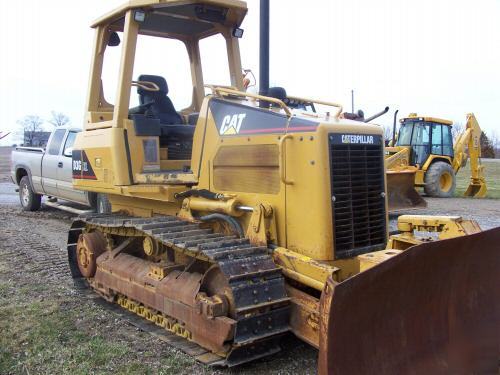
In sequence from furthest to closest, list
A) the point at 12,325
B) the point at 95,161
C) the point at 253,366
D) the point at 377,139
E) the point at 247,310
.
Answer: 1. the point at 95,161
2. the point at 12,325
3. the point at 377,139
4. the point at 253,366
5. the point at 247,310

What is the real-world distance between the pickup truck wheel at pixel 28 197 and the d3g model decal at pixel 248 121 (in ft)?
28.7

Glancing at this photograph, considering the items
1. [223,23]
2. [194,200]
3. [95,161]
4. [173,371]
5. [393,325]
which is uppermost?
[223,23]

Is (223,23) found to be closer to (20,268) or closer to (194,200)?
(194,200)

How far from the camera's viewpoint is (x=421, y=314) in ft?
11.8

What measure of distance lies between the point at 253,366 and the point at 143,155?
260cm

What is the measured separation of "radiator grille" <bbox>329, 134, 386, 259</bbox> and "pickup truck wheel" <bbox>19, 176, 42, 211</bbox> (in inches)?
387

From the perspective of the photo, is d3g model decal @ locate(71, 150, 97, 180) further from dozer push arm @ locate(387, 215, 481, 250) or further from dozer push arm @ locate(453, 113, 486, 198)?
dozer push arm @ locate(453, 113, 486, 198)

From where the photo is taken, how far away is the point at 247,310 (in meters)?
3.70

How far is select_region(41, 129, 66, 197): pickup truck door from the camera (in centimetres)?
1124

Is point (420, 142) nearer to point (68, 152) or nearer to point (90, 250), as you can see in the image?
point (68, 152)

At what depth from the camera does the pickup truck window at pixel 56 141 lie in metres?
11.3

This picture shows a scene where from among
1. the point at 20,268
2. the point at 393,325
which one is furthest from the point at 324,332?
the point at 20,268

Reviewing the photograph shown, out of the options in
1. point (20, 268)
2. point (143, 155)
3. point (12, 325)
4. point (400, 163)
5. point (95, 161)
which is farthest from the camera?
point (400, 163)

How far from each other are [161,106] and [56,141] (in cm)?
620
